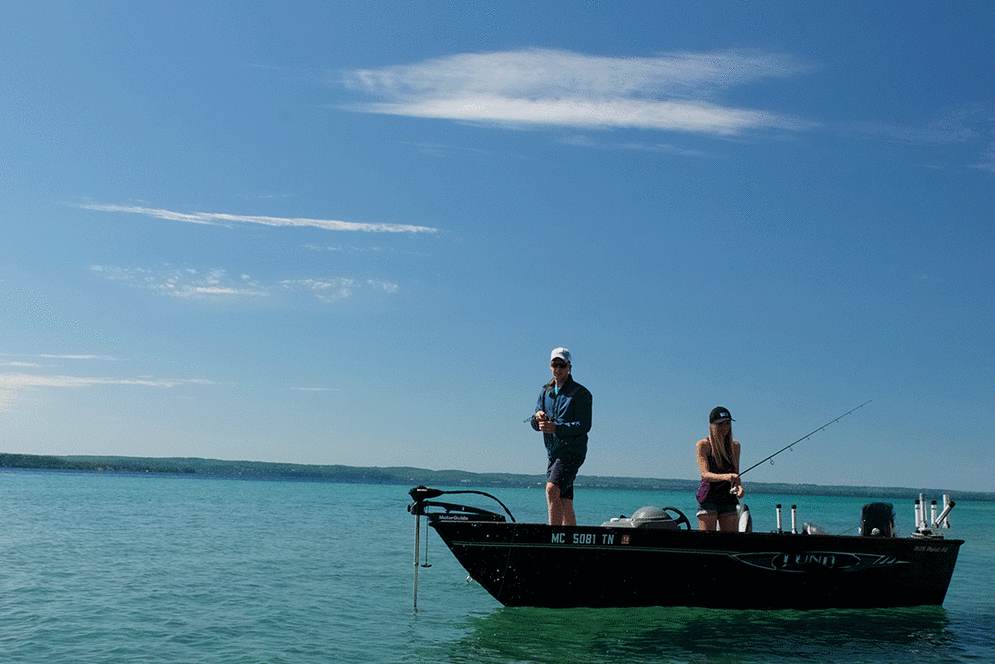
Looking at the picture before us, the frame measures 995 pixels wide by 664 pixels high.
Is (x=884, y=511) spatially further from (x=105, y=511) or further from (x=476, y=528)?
(x=105, y=511)

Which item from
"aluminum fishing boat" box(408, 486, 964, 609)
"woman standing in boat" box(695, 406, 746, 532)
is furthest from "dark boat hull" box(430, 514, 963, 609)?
"woman standing in boat" box(695, 406, 746, 532)

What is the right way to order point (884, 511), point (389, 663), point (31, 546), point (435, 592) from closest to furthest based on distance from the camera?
1. point (389, 663)
2. point (884, 511)
3. point (435, 592)
4. point (31, 546)

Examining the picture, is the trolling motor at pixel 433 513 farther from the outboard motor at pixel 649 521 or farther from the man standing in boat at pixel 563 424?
the outboard motor at pixel 649 521

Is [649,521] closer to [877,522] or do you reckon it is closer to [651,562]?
[651,562]

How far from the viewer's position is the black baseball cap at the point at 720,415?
28.7 feet

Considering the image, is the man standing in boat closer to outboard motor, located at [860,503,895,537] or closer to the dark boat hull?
the dark boat hull

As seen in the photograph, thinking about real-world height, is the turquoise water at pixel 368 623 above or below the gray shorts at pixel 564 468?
below

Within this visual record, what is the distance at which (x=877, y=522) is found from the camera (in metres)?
10.6

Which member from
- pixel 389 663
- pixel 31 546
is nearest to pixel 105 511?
pixel 31 546

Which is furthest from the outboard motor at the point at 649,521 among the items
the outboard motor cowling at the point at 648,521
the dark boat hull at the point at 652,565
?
the dark boat hull at the point at 652,565

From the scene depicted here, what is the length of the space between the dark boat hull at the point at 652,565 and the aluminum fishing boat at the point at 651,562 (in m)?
0.01

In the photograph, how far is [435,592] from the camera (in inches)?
508

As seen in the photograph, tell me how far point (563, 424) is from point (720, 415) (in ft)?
5.29

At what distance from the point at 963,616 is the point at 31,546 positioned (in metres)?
18.1
